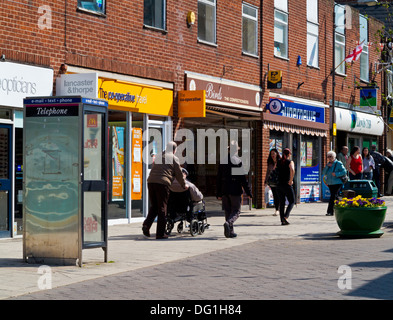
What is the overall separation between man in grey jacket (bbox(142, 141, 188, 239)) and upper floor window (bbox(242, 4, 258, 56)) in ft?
29.5

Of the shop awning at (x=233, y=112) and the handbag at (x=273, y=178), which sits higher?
the shop awning at (x=233, y=112)

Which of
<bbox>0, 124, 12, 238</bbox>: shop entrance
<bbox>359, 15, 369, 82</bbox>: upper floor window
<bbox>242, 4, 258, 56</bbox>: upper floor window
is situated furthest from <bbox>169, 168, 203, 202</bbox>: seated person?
<bbox>359, 15, 369, 82</bbox>: upper floor window

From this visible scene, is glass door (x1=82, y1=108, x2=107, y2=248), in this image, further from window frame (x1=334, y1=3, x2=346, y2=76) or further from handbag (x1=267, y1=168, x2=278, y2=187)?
window frame (x1=334, y1=3, x2=346, y2=76)

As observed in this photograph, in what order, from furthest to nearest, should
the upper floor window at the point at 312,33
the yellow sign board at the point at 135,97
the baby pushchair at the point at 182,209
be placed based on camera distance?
the upper floor window at the point at 312,33 → the yellow sign board at the point at 135,97 → the baby pushchair at the point at 182,209

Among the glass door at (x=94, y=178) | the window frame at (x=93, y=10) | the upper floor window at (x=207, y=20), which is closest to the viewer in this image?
the glass door at (x=94, y=178)

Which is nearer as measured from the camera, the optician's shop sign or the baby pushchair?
the optician's shop sign

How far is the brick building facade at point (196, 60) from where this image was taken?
14773mm

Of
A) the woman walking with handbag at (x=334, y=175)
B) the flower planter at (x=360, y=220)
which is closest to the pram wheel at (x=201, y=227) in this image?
the flower planter at (x=360, y=220)

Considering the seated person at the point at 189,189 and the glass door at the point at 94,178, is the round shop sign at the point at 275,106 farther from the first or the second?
the glass door at the point at 94,178

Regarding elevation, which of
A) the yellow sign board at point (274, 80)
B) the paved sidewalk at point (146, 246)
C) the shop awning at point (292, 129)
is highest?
the yellow sign board at point (274, 80)

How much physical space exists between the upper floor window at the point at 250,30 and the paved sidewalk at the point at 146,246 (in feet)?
17.2

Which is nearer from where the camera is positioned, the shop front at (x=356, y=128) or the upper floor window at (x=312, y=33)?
the upper floor window at (x=312, y=33)

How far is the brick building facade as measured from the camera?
1477 centimetres

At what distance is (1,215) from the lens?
1393cm
